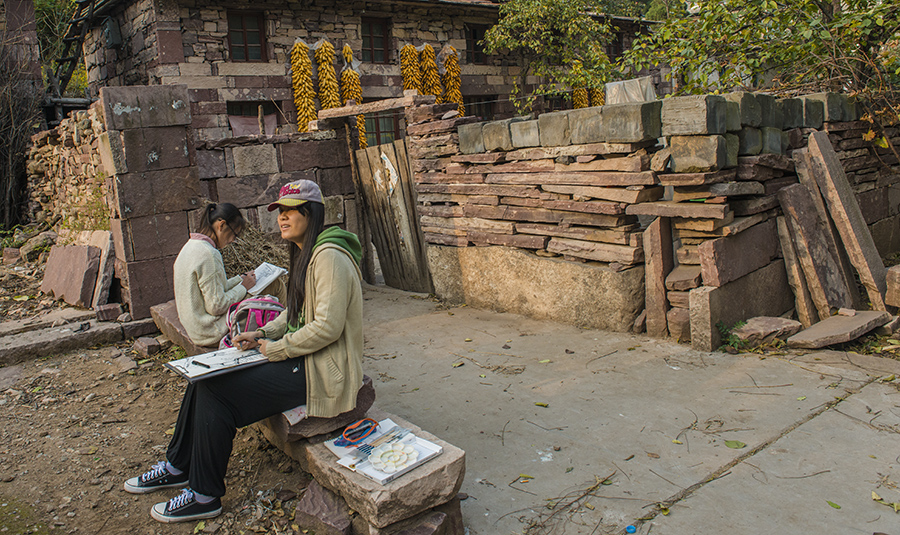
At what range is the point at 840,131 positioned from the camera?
667cm

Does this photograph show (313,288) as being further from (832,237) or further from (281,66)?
(281,66)

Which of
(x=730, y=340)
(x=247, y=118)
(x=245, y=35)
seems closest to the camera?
(x=730, y=340)

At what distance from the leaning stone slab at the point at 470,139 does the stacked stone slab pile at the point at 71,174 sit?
3.75 metres

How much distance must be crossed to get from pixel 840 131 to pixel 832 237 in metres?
1.63

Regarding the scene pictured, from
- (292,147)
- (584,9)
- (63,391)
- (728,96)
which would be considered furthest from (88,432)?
(584,9)

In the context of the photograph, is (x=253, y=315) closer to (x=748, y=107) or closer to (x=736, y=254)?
(x=736, y=254)

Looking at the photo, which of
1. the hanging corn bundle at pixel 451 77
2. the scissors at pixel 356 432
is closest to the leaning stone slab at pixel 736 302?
the scissors at pixel 356 432

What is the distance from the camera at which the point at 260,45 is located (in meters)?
14.3

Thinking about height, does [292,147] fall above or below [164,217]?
above

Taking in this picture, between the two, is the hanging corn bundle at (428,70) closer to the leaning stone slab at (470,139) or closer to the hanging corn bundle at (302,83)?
the hanging corn bundle at (302,83)

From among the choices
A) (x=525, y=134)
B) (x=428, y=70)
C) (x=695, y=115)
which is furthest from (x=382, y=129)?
(x=695, y=115)

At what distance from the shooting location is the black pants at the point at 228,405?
10.1 ft

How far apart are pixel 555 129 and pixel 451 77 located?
11.6 meters

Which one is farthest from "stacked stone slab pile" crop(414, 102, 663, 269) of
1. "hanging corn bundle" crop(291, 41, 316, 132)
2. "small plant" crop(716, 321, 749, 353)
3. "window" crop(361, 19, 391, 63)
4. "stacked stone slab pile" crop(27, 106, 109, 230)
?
"window" crop(361, 19, 391, 63)
